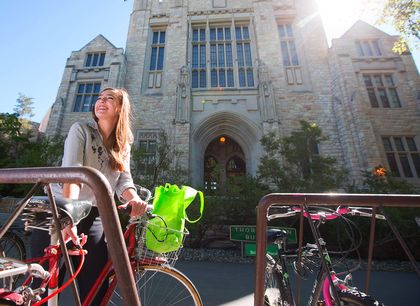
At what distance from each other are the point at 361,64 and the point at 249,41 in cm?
651

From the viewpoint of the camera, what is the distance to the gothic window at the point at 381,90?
11.8m

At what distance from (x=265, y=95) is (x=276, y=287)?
10747 mm

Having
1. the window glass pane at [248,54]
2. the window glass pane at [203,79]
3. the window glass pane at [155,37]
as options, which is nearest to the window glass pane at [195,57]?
the window glass pane at [203,79]

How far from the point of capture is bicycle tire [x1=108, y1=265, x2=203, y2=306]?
1599 mm

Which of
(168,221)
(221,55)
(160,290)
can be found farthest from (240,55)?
(168,221)

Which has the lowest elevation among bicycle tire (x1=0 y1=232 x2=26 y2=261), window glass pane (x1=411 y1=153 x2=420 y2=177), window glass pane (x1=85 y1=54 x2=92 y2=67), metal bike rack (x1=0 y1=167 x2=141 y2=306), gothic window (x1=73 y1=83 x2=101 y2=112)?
bicycle tire (x1=0 y1=232 x2=26 y2=261)

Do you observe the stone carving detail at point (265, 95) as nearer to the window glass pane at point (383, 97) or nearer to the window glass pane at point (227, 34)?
the window glass pane at point (227, 34)

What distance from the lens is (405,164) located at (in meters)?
10.7

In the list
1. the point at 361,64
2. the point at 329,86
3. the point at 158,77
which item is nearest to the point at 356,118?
the point at 329,86

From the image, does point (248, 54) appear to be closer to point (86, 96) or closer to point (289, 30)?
point (289, 30)

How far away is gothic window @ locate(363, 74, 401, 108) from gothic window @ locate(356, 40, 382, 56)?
146cm

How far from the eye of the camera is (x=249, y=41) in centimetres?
1416

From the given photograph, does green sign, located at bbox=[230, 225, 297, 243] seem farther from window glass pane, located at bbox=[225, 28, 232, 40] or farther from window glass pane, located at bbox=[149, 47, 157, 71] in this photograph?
window glass pane, located at bbox=[225, 28, 232, 40]

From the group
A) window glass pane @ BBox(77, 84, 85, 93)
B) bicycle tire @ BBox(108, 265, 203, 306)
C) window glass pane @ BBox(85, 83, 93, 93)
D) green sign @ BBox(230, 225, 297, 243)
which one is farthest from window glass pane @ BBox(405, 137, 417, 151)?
window glass pane @ BBox(77, 84, 85, 93)
